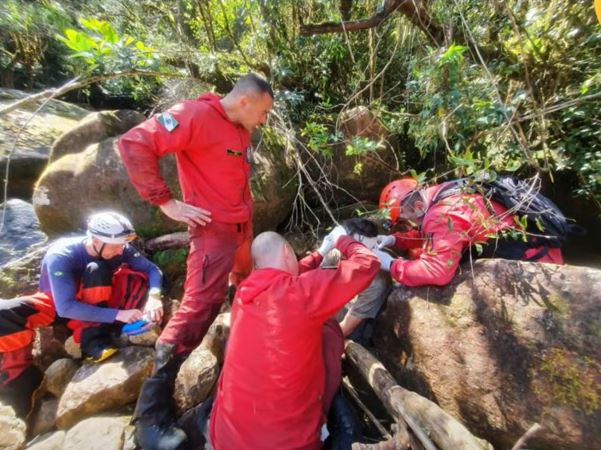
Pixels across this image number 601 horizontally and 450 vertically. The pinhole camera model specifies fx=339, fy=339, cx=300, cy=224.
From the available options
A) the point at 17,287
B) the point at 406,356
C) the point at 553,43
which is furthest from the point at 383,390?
the point at 17,287

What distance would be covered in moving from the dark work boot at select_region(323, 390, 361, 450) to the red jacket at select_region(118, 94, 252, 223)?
1.78m

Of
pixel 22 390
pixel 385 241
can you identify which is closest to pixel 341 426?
pixel 385 241

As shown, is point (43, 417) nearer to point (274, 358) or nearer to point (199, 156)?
point (274, 358)

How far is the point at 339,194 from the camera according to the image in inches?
200

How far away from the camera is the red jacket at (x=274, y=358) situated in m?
2.12

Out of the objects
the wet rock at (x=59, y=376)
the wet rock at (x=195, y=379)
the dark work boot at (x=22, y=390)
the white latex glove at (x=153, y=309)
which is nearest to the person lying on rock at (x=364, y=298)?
the wet rock at (x=195, y=379)

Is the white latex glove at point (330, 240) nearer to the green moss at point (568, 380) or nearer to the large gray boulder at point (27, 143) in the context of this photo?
the green moss at point (568, 380)

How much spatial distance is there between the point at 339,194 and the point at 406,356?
2.64 metres

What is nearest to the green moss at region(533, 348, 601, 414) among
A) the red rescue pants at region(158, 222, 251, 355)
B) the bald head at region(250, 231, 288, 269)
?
the bald head at region(250, 231, 288, 269)

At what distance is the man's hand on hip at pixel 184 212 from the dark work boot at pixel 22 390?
2300 millimetres

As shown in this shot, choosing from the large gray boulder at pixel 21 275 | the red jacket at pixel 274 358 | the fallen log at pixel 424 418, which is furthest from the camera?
the large gray boulder at pixel 21 275

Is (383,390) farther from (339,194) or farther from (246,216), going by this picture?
(339,194)

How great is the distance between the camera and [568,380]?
7.46ft

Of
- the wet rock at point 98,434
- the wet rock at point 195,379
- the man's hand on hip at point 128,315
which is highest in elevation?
the man's hand on hip at point 128,315
